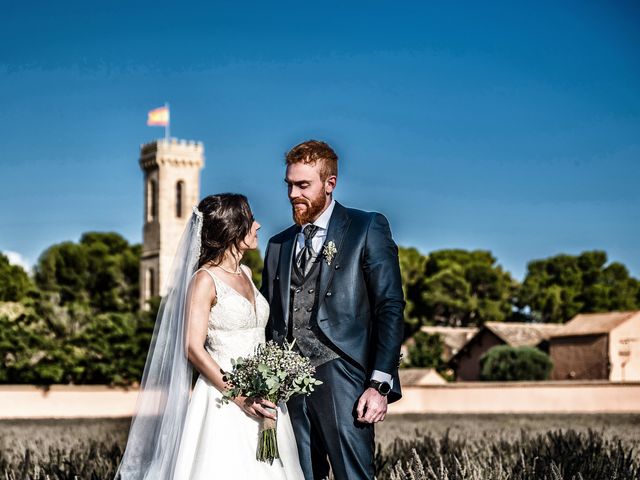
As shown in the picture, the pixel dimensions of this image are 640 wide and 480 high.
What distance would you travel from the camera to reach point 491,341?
183ft

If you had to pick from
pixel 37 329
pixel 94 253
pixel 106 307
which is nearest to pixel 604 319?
pixel 37 329

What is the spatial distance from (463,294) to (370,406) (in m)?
65.1

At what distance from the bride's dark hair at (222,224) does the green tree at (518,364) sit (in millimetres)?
44906

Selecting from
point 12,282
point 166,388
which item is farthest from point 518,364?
point 166,388

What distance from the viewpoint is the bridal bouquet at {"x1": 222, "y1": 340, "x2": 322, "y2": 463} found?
4590 mm

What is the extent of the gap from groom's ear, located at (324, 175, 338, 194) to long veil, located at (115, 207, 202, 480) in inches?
27.2

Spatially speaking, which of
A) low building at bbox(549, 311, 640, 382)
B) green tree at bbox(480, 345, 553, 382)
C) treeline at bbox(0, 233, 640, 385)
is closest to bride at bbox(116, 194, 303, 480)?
treeline at bbox(0, 233, 640, 385)

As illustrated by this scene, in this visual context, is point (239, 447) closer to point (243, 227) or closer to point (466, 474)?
point (243, 227)

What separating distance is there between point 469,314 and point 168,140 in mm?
33597

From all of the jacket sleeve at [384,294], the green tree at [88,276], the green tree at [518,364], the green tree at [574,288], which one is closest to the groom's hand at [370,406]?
the jacket sleeve at [384,294]

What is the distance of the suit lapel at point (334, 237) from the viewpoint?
16.1 ft

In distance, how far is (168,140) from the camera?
90.6 m

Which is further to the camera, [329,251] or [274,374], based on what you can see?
[329,251]

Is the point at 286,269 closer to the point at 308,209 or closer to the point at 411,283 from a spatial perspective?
the point at 308,209
